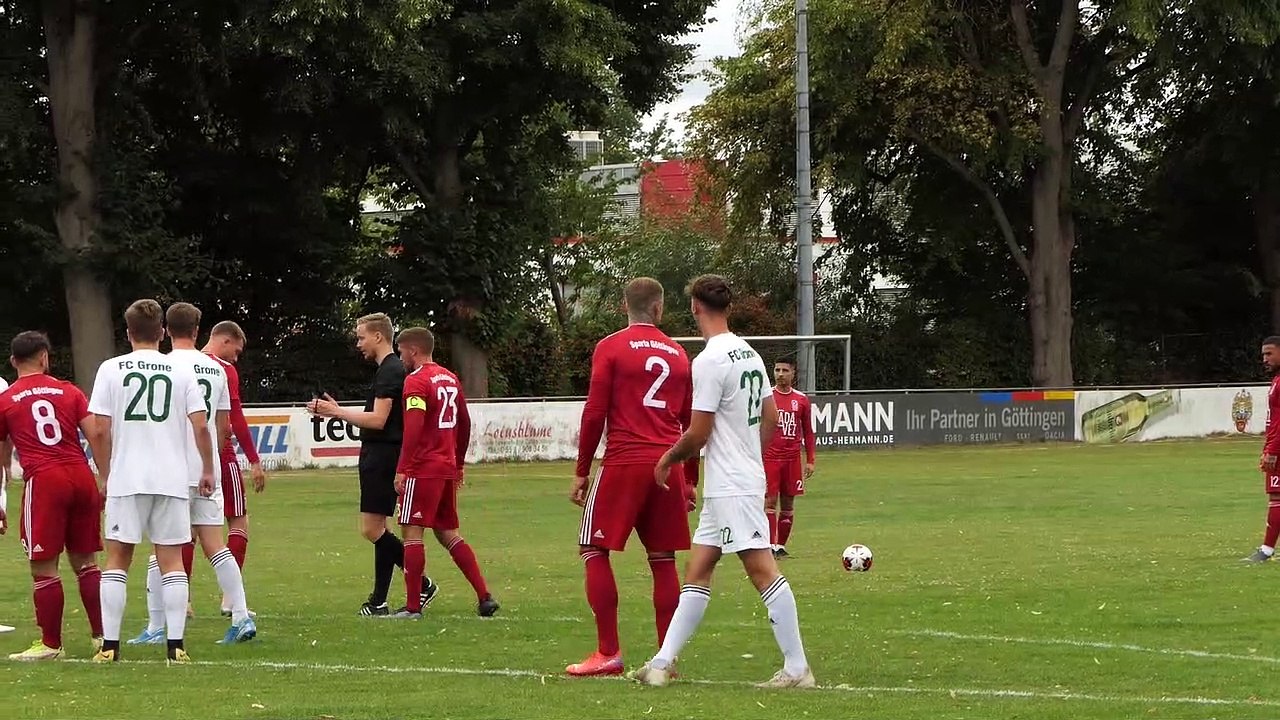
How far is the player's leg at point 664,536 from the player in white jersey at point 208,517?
2.83 m

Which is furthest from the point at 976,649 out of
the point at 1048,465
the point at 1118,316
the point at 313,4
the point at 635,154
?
the point at 635,154

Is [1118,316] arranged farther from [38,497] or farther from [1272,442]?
[38,497]

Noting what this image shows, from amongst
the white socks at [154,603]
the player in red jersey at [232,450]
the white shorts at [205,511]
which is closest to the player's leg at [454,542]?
the player in red jersey at [232,450]

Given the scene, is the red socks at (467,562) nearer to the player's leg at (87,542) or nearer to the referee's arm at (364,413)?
the referee's arm at (364,413)

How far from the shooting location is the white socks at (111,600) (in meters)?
9.92

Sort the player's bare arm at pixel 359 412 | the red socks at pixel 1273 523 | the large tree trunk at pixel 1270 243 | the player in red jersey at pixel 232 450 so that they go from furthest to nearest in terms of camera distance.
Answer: the large tree trunk at pixel 1270 243
the red socks at pixel 1273 523
the player in red jersey at pixel 232 450
the player's bare arm at pixel 359 412

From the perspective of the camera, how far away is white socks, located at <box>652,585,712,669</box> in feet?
29.0

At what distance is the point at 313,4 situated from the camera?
32.3 meters

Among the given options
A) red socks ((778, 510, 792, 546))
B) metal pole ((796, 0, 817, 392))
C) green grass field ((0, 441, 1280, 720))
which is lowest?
green grass field ((0, 441, 1280, 720))

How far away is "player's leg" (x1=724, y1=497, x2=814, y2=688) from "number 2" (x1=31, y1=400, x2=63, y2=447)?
4.28 meters

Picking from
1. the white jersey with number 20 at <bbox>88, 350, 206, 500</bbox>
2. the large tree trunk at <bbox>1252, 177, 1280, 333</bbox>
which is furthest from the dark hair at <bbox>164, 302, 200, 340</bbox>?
the large tree trunk at <bbox>1252, 177, 1280, 333</bbox>

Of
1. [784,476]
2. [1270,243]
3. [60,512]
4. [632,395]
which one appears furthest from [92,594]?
[1270,243]

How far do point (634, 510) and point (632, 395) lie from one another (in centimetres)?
62

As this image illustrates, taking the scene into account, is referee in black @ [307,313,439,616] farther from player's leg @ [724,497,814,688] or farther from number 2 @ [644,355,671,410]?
player's leg @ [724,497,814,688]
